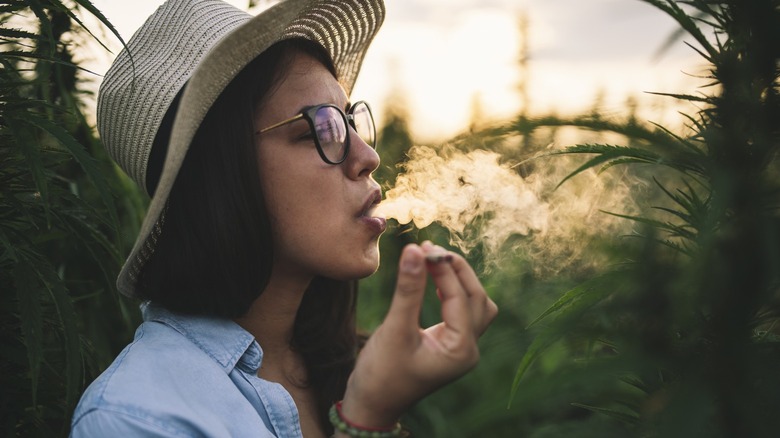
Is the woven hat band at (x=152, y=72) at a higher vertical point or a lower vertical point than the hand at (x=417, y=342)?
higher

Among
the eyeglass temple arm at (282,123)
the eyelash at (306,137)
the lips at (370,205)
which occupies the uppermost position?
the eyeglass temple arm at (282,123)

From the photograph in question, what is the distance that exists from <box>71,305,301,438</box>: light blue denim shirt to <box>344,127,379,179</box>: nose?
560 mm

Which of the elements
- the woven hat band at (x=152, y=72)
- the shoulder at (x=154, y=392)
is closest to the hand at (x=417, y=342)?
the shoulder at (x=154, y=392)

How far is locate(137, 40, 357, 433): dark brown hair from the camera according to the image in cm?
164

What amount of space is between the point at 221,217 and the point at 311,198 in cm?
25

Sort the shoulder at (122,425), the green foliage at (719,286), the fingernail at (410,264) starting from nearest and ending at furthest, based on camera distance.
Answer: the green foliage at (719,286)
the fingernail at (410,264)
the shoulder at (122,425)

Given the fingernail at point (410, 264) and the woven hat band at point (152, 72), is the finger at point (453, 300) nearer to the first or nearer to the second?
the fingernail at point (410, 264)

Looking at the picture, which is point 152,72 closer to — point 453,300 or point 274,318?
point 274,318

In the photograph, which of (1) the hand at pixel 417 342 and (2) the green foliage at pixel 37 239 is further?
(2) the green foliage at pixel 37 239

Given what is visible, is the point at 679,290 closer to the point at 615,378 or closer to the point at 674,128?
the point at 615,378

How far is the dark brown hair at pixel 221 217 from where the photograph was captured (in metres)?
1.64

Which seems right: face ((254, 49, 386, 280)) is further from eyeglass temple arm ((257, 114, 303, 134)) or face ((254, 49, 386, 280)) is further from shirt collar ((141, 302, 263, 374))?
shirt collar ((141, 302, 263, 374))

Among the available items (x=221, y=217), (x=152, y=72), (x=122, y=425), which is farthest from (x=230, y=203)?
(x=122, y=425)

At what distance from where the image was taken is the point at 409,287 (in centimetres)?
121
